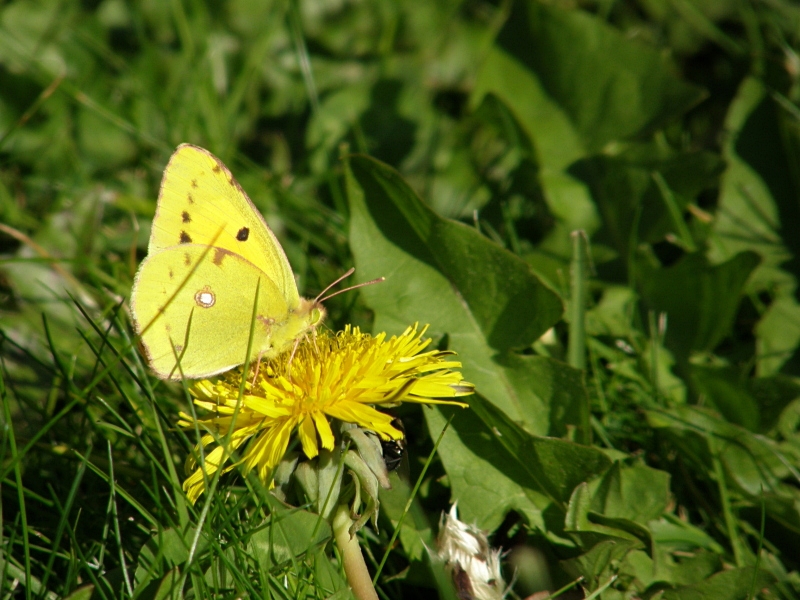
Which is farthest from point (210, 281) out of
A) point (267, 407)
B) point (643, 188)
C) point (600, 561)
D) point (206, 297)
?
point (643, 188)

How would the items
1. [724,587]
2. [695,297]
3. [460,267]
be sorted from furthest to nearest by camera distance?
1. [695,297]
2. [460,267]
3. [724,587]

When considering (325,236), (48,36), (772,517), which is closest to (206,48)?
(48,36)

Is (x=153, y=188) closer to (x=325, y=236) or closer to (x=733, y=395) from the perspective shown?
(x=325, y=236)

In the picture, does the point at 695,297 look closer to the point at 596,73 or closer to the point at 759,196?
the point at 759,196

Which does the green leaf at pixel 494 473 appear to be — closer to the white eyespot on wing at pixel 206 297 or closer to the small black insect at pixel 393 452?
the small black insect at pixel 393 452

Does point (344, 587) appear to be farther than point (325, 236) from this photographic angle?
No
